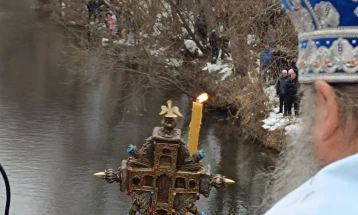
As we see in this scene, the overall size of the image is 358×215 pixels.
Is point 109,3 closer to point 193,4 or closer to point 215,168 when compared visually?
point 193,4

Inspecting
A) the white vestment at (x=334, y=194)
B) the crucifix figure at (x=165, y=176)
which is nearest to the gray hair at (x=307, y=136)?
the white vestment at (x=334, y=194)

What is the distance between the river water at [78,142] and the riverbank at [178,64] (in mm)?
432

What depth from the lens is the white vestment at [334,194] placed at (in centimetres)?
78

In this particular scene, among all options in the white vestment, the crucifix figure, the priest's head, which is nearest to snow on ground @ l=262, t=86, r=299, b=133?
the crucifix figure

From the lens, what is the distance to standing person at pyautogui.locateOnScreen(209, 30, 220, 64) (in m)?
14.8

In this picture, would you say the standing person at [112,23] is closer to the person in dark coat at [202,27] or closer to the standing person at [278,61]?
the person in dark coat at [202,27]

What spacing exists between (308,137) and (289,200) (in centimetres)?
20

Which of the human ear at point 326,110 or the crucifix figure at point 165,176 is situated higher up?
the human ear at point 326,110

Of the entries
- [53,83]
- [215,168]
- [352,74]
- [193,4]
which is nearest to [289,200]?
[352,74]

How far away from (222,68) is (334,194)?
44.3ft

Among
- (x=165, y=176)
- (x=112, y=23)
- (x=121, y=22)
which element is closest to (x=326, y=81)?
(x=165, y=176)

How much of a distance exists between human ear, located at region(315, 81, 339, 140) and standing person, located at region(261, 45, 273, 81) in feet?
36.9

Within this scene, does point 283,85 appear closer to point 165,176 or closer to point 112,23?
point 112,23

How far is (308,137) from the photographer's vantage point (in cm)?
104
